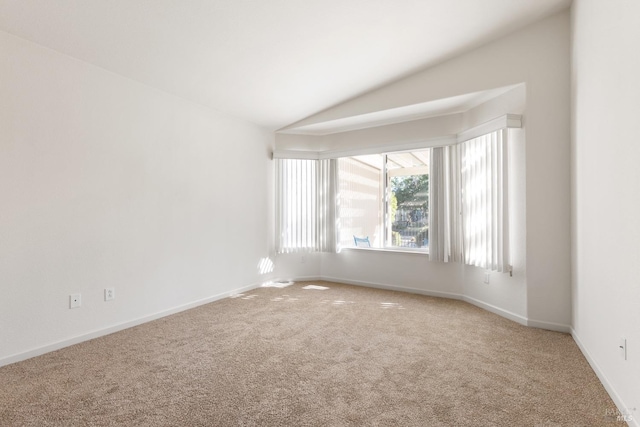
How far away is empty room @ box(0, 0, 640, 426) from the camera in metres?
1.98

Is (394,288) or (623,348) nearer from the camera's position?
(623,348)

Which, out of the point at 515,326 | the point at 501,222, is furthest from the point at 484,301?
the point at 501,222

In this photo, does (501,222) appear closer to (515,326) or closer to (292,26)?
(515,326)

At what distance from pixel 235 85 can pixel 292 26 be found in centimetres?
114

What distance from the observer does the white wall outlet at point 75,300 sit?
111 inches

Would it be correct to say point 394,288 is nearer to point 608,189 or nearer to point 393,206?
point 393,206

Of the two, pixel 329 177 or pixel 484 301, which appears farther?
pixel 329 177

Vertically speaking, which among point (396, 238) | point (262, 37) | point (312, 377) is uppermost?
point (262, 37)

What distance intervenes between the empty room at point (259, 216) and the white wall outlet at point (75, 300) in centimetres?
2

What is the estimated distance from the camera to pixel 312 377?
2260 millimetres

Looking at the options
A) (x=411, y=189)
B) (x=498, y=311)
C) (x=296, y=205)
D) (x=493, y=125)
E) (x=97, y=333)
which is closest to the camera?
(x=97, y=333)

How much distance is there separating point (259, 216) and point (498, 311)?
11.3 feet

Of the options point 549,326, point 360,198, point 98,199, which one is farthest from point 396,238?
point 98,199

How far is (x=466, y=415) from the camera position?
5.98 feet
